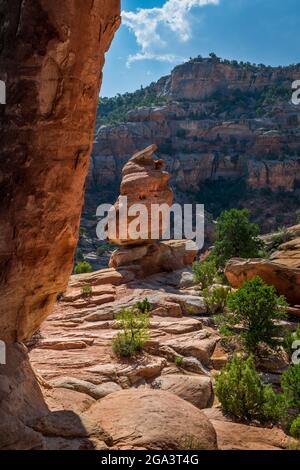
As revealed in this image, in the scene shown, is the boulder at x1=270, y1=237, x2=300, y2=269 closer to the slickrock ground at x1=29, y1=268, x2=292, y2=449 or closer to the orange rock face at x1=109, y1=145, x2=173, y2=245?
the slickrock ground at x1=29, y1=268, x2=292, y2=449

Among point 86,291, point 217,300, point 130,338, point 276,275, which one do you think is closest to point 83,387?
point 130,338

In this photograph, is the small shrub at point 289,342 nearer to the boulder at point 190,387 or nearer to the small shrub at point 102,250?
the boulder at point 190,387

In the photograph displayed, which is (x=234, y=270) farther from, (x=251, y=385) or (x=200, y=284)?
(x=251, y=385)

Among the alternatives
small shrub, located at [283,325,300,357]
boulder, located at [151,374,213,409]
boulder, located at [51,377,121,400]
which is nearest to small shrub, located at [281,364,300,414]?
boulder, located at [151,374,213,409]

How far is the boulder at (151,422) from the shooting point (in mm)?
7383

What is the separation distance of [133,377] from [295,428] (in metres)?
5.22

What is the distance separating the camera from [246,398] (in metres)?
10.8

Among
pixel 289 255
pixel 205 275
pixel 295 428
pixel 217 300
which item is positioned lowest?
pixel 295 428

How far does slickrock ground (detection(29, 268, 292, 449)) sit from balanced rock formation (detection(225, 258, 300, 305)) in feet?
9.11

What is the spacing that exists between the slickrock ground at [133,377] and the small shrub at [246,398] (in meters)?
0.44

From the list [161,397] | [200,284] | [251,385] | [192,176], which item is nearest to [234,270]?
[200,284]

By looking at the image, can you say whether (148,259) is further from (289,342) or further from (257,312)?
(289,342)

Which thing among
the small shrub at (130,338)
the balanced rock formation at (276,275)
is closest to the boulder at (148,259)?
the balanced rock formation at (276,275)
